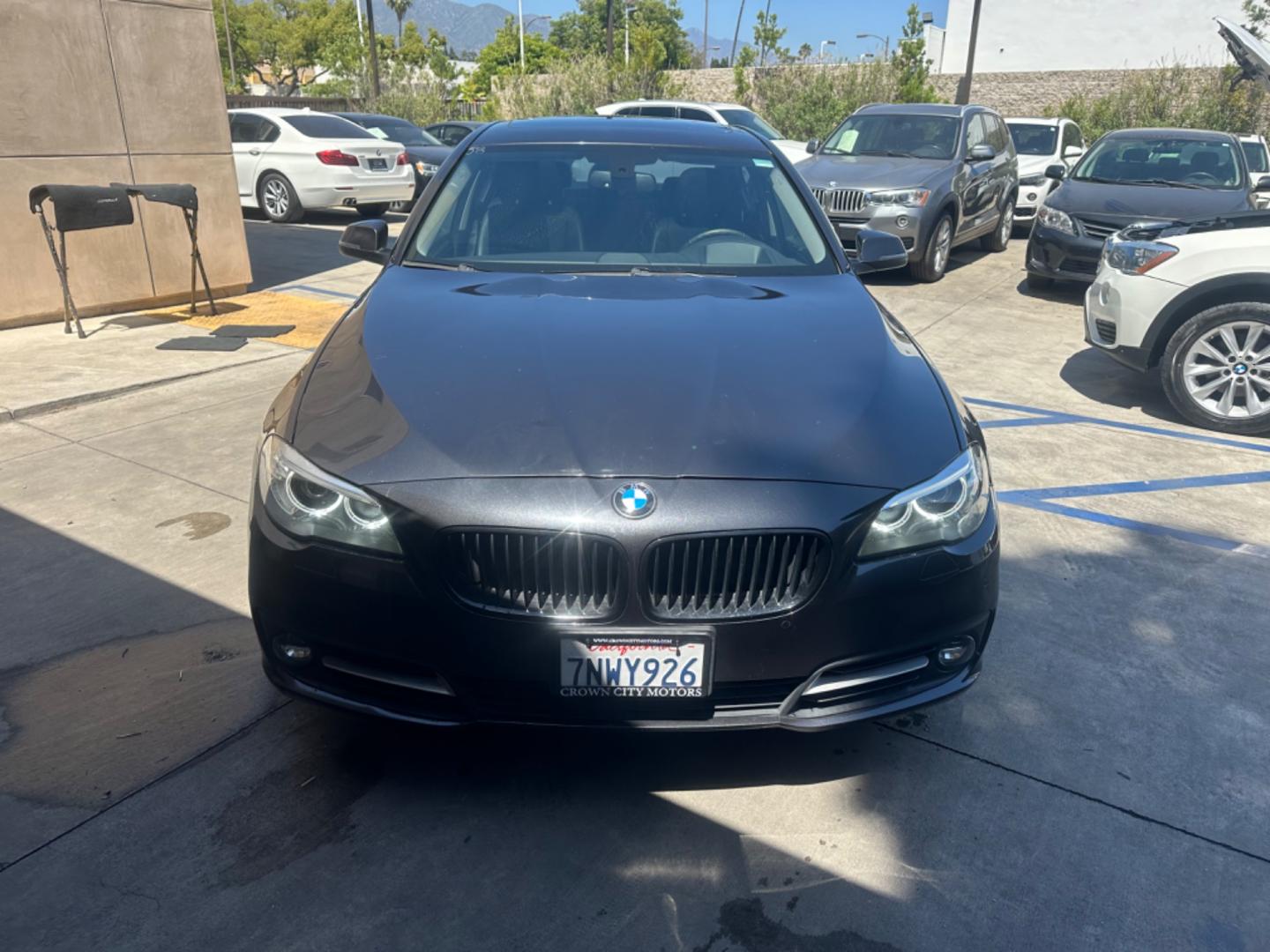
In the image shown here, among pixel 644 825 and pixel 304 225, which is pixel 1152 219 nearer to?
pixel 644 825

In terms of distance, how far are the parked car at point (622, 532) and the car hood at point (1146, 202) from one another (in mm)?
7830

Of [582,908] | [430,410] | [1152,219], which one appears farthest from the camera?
[1152,219]

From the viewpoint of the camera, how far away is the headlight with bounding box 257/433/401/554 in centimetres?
238

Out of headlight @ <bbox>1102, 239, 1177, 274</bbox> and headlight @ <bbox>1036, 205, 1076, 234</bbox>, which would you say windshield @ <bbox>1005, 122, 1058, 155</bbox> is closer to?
headlight @ <bbox>1036, 205, 1076, 234</bbox>

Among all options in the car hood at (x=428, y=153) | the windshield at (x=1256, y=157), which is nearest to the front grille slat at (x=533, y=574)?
the windshield at (x=1256, y=157)

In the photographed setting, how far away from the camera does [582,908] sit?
2363mm

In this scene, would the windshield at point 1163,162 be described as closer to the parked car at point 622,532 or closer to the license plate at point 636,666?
the parked car at point 622,532

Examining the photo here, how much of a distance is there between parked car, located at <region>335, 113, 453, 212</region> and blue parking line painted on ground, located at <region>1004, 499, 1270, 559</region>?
41.3 ft

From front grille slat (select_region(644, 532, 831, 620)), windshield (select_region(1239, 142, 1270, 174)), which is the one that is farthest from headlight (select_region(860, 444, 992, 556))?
windshield (select_region(1239, 142, 1270, 174))

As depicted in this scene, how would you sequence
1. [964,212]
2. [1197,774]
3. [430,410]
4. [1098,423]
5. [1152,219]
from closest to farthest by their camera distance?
[430,410]
[1197,774]
[1098,423]
[1152,219]
[964,212]

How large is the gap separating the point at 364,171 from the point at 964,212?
8.23 meters

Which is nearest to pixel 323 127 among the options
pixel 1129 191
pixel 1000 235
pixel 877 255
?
pixel 1000 235

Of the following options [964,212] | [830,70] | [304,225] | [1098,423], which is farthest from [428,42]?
[1098,423]

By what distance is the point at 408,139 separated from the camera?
17.3 metres
